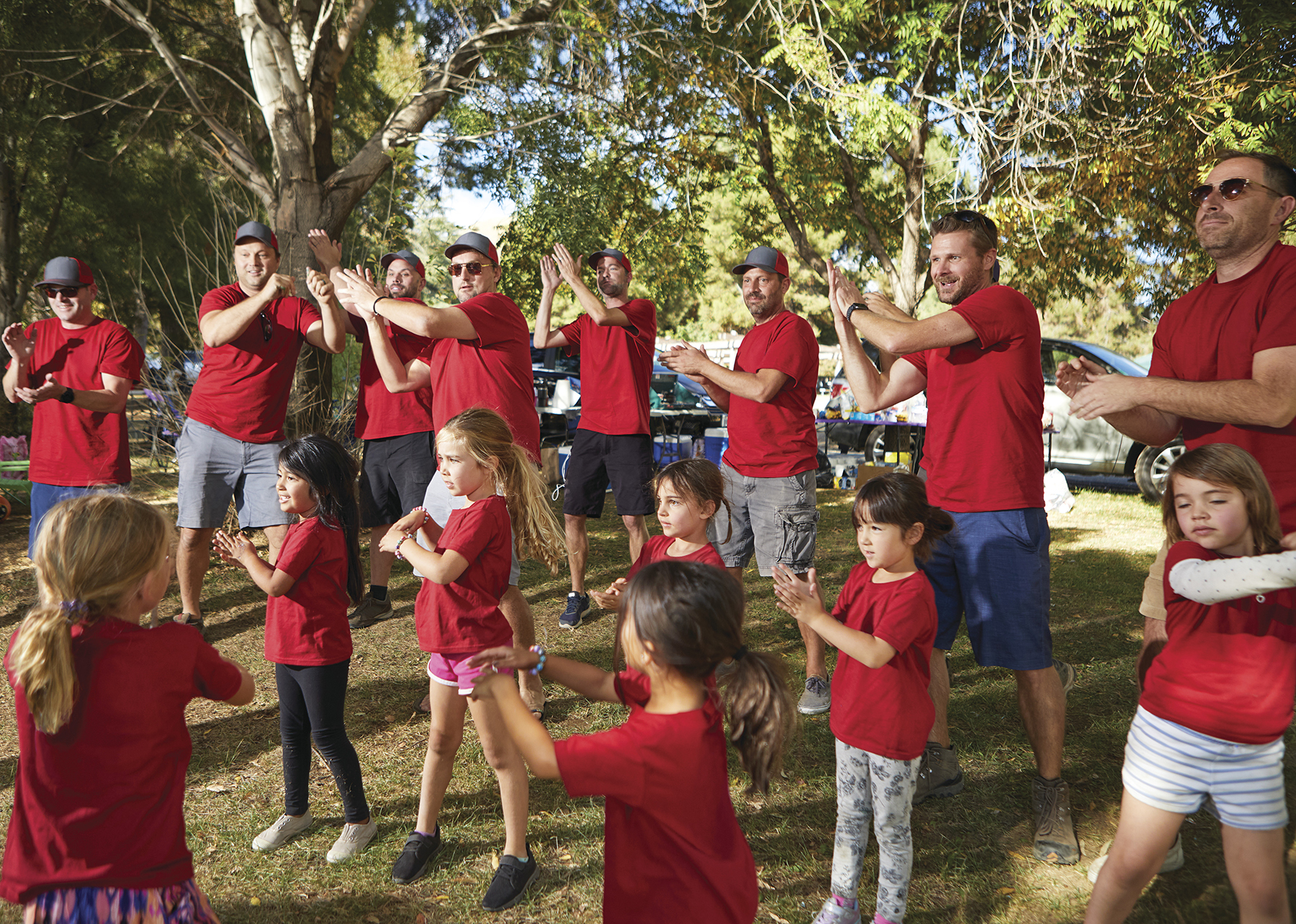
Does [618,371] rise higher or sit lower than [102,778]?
higher

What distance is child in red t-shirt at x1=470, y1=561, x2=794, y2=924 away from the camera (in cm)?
169

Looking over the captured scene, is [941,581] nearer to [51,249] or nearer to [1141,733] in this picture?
[1141,733]

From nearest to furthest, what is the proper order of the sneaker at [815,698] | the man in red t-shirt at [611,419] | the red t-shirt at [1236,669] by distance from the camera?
the red t-shirt at [1236,669] < the sneaker at [815,698] < the man in red t-shirt at [611,419]

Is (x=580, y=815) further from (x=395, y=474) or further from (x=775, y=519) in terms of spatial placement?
(x=395, y=474)

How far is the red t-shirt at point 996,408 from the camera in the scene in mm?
3078

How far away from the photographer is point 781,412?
14.6 ft

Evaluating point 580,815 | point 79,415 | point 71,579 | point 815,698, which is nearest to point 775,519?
point 815,698

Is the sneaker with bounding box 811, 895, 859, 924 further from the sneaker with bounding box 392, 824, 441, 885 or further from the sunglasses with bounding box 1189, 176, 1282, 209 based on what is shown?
the sunglasses with bounding box 1189, 176, 1282, 209

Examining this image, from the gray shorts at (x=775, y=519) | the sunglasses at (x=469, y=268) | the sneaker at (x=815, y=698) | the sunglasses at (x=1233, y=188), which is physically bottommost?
the sneaker at (x=815, y=698)

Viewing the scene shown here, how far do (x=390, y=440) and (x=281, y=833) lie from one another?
2.90 meters

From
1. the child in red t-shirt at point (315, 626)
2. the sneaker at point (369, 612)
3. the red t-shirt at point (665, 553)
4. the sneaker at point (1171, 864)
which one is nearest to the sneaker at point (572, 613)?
the sneaker at point (369, 612)

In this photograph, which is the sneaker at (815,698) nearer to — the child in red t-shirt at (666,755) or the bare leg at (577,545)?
the bare leg at (577,545)

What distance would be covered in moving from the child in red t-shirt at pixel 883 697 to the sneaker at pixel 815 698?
170 cm

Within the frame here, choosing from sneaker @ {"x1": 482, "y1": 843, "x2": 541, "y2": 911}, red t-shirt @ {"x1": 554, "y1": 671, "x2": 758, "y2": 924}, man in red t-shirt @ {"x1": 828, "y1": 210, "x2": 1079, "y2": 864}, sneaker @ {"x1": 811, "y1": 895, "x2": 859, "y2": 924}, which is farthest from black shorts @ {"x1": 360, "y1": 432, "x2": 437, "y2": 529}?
red t-shirt @ {"x1": 554, "y1": 671, "x2": 758, "y2": 924}
